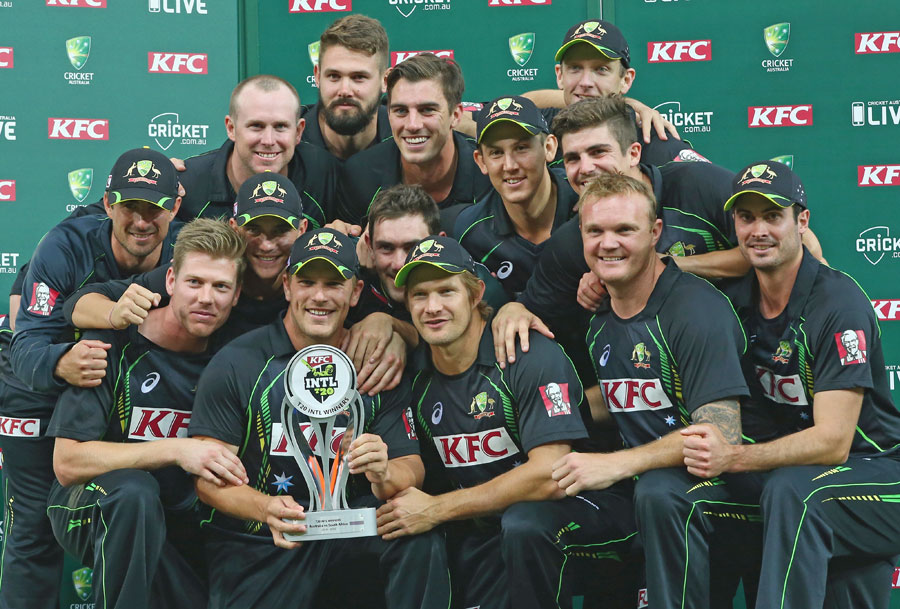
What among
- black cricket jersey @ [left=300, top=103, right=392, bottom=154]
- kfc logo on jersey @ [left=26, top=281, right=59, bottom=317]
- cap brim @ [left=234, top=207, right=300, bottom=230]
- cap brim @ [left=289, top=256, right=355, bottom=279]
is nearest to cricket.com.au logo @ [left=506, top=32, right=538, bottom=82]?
black cricket jersey @ [left=300, top=103, right=392, bottom=154]

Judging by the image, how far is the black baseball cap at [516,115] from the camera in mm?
3639

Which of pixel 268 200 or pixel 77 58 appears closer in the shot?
pixel 268 200

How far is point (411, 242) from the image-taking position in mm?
3609

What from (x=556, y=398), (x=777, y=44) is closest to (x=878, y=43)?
(x=777, y=44)

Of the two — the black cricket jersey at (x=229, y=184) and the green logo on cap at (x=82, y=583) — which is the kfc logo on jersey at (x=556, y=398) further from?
the green logo on cap at (x=82, y=583)

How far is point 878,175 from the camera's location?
5.09 m

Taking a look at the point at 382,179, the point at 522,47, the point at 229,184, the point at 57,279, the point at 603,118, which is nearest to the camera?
the point at 603,118

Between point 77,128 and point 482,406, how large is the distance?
3.11 metres

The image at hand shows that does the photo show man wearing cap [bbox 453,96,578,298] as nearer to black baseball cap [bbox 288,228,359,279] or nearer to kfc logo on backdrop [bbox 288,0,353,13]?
black baseball cap [bbox 288,228,359,279]

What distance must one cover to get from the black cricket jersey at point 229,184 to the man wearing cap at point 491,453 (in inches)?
36.1

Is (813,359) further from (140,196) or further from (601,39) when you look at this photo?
(140,196)

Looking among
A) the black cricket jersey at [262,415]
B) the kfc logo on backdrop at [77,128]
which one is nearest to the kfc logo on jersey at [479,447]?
the black cricket jersey at [262,415]

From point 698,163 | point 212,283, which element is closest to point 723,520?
point 698,163

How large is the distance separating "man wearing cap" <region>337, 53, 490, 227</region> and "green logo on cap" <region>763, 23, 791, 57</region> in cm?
201
